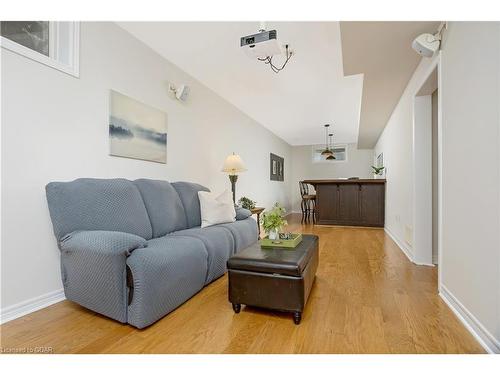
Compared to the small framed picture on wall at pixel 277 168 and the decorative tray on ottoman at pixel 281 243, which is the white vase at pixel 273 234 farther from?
the small framed picture on wall at pixel 277 168

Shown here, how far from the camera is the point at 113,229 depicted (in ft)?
6.35

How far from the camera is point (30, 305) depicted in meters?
1.76

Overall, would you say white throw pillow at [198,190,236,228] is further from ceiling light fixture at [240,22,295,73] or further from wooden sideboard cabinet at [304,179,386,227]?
wooden sideboard cabinet at [304,179,386,227]

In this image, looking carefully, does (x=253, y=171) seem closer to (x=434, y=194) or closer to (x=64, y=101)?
(x=434, y=194)

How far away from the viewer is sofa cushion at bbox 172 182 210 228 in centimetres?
285

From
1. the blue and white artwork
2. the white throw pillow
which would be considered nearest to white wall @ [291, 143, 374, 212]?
the white throw pillow

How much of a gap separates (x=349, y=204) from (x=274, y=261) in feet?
14.4

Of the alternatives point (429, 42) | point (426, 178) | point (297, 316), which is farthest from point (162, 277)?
point (426, 178)

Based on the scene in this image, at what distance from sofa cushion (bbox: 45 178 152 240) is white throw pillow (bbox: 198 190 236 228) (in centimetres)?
73

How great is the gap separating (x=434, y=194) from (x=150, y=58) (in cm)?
343

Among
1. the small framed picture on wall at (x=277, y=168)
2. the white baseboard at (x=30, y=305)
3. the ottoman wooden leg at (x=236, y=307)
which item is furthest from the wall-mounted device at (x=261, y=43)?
the small framed picture on wall at (x=277, y=168)
